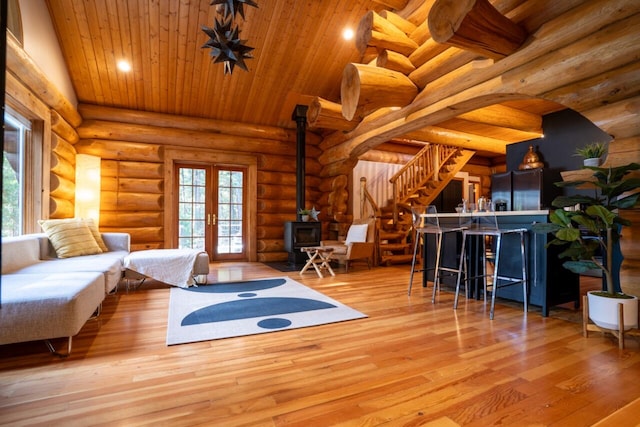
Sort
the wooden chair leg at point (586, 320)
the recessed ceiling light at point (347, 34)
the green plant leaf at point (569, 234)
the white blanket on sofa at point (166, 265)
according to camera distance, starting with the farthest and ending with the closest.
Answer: the recessed ceiling light at point (347, 34), the white blanket on sofa at point (166, 265), the wooden chair leg at point (586, 320), the green plant leaf at point (569, 234)

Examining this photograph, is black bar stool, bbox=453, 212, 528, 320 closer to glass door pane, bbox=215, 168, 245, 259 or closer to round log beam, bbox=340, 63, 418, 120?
round log beam, bbox=340, 63, 418, 120

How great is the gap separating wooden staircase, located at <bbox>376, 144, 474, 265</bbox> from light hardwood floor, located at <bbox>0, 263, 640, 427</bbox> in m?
4.19

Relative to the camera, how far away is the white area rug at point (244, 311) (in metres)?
2.82

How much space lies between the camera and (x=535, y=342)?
2.56 m

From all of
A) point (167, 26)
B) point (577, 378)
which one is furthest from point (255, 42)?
point (577, 378)

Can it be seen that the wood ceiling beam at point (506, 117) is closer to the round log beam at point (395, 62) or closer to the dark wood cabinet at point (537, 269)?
the round log beam at point (395, 62)

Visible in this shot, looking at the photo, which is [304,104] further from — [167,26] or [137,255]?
[137,255]

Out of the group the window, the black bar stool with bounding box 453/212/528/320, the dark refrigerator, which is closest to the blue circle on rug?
the black bar stool with bounding box 453/212/528/320

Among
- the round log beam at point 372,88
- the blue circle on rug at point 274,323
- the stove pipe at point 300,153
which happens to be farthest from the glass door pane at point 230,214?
the blue circle on rug at point 274,323

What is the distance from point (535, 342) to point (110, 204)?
7106 millimetres

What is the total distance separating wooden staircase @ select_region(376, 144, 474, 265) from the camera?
23.7 ft

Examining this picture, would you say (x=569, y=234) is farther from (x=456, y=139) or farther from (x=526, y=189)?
(x=456, y=139)

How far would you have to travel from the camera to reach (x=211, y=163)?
718 centimetres

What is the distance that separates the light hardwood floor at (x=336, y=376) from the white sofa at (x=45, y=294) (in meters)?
0.23
